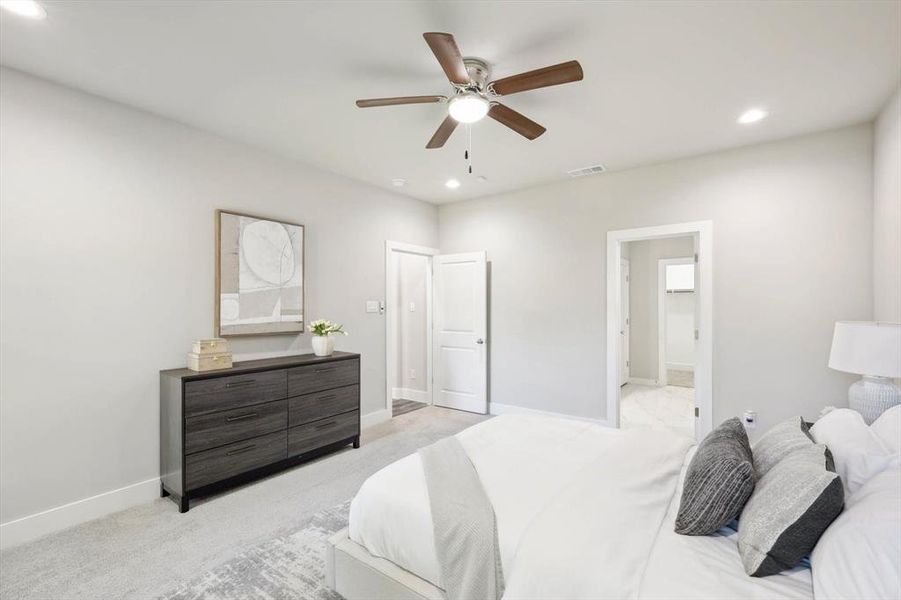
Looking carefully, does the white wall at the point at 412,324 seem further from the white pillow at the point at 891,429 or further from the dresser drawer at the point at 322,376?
the white pillow at the point at 891,429

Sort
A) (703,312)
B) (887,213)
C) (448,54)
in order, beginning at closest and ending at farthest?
(448,54) < (887,213) < (703,312)

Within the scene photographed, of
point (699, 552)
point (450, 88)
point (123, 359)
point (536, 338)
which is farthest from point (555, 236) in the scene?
point (123, 359)

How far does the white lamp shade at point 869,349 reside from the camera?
Result: 2119 mm

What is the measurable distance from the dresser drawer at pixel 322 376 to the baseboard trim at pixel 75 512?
114 cm

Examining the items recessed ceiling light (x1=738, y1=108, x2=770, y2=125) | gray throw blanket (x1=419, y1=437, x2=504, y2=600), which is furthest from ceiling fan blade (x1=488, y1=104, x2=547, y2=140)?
gray throw blanket (x1=419, y1=437, x2=504, y2=600)

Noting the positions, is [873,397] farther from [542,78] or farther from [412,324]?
[412,324]

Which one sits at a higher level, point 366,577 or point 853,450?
point 853,450

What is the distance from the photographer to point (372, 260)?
464 cm

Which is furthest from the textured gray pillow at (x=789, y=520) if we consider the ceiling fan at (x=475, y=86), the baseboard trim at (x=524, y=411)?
the baseboard trim at (x=524, y=411)

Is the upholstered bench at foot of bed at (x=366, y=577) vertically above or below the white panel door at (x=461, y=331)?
below

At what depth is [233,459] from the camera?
9.50 ft

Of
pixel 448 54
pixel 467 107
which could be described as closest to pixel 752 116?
pixel 467 107

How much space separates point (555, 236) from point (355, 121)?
8.53 feet

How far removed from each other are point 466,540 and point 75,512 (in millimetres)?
2759
